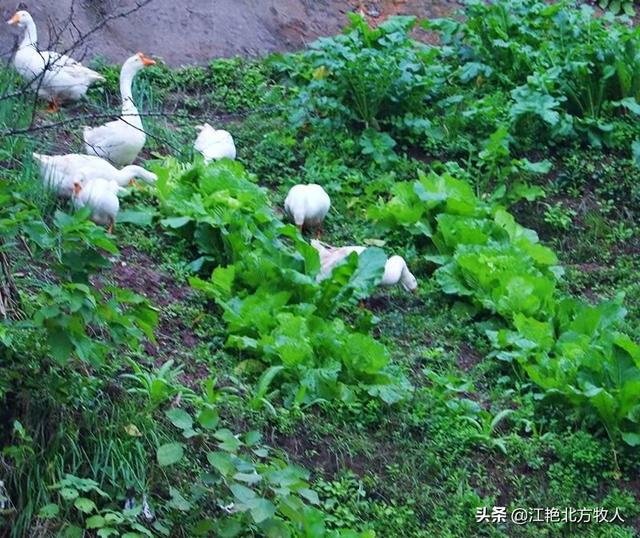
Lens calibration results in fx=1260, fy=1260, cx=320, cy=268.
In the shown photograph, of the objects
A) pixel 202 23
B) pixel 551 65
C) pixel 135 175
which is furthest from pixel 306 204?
pixel 202 23

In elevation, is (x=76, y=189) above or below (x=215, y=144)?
above

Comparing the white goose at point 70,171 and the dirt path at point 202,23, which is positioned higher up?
the white goose at point 70,171

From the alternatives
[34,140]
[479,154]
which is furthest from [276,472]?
[479,154]

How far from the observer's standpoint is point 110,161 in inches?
266

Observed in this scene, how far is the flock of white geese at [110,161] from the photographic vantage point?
688 cm

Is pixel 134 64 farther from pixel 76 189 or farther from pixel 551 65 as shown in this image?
pixel 551 65

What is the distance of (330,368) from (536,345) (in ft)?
3.75

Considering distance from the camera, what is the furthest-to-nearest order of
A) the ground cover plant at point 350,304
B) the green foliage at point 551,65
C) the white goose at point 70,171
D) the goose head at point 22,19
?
the goose head at point 22,19, the green foliage at point 551,65, the white goose at point 70,171, the ground cover plant at point 350,304

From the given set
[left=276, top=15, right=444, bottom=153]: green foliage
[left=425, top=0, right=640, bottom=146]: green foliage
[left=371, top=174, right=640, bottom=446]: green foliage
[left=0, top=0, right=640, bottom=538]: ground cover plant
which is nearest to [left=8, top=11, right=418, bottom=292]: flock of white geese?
[left=0, top=0, right=640, bottom=538]: ground cover plant

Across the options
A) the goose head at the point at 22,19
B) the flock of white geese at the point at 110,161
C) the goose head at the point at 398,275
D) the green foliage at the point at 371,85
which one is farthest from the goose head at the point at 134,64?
the goose head at the point at 398,275

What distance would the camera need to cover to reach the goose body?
22.4 feet

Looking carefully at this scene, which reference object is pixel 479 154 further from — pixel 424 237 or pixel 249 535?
pixel 249 535

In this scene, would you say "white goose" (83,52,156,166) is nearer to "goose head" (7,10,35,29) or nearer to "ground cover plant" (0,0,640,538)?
"ground cover plant" (0,0,640,538)

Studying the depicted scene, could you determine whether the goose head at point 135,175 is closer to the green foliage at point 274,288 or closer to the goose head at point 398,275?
the green foliage at point 274,288
